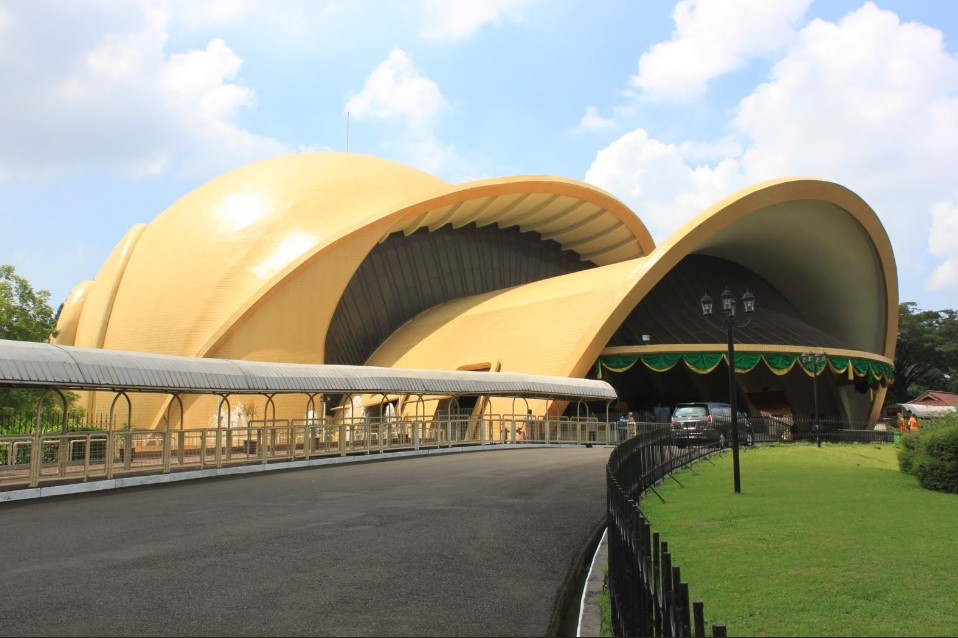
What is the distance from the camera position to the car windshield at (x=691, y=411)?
82.3 feet

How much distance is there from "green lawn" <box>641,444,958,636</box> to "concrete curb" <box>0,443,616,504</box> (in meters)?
8.84

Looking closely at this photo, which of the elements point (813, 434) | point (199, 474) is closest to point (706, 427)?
point (813, 434)

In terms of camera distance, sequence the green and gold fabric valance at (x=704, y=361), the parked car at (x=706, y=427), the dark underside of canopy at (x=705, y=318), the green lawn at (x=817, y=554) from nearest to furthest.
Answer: the green lawn at (x=817, y=554), the parked car at (x=706, y=427), the green and gold fabric valance at (x=704, y=361), the dark underside of canopy at (x=705, y=318)

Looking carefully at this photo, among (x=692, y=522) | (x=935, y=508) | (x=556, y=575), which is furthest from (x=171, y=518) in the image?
(x=935, y=508)

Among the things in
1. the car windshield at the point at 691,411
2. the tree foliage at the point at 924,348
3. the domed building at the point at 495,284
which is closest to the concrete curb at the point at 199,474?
the car windshield at the point at 691,411

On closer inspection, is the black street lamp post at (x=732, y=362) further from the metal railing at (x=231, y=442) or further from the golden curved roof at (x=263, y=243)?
the golden curved roof at (x=263, y=243)

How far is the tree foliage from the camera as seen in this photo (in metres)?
64.8

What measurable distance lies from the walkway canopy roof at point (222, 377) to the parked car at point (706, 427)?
3.70 metres

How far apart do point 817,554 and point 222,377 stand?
12947 millimetres

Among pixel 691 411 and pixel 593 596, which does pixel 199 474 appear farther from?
pixel 691 411

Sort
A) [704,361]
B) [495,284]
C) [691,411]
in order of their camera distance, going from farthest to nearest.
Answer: [495,284], [704,361], [691,411]

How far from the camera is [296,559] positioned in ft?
23.0

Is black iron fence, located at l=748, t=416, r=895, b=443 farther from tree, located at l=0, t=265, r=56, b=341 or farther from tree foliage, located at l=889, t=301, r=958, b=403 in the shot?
tree foliage, located at l=889, t=301, r=958, b=403

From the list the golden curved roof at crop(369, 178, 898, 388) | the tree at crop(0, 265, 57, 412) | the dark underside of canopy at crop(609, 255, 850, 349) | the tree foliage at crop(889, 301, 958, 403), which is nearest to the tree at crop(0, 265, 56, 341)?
the tree at crop(0, 265, 57, 412)
